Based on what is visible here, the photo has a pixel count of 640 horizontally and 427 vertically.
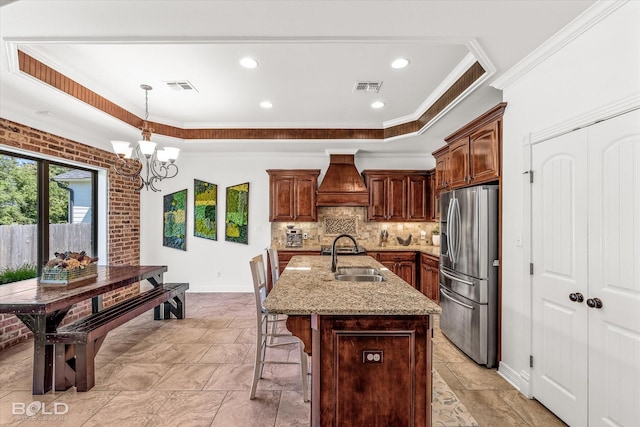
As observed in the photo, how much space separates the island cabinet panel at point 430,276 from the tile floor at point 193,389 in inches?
44.4

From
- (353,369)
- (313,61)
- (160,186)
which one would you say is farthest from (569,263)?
(160,186)

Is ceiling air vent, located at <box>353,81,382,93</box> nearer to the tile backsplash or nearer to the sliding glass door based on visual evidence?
the tile backsplash

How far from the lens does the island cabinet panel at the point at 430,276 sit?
4.56 m

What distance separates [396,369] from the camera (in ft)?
5.47

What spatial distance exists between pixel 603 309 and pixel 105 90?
4899mm

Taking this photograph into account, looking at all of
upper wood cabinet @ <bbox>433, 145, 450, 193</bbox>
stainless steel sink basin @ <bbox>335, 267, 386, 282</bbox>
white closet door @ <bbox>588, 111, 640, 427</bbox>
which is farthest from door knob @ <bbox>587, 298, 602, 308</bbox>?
upper wood cabinet @ <bbox>433, 145, 450, 193</bbox>

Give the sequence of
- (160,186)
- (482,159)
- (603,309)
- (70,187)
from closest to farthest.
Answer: (603,309), (482,159), (70,187), (160,186)

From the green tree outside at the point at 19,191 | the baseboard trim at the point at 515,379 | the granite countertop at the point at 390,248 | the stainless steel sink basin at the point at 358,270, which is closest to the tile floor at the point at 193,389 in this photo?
the baseboard trim at the point at 515,379

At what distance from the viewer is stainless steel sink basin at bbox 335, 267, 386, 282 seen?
8.88 feet

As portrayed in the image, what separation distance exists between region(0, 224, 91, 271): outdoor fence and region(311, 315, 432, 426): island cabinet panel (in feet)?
12.9

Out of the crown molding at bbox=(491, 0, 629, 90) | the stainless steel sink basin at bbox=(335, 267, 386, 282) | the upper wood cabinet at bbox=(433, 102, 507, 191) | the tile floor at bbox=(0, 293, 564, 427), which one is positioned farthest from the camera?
the upper wood cabinet at bbox=(433, 102, 507, 191)

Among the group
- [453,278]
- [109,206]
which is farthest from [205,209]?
[453,278]

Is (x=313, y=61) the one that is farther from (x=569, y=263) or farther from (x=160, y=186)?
(x=160, y=186)

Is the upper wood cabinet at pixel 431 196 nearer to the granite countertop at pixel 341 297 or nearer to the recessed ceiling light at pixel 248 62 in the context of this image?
the granite countertop at pixel 341 297
